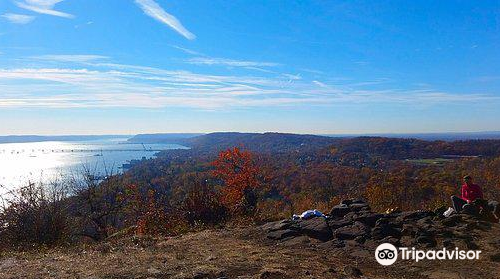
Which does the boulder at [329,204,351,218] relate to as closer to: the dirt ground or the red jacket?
the dirt ground

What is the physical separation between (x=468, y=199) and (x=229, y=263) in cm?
796

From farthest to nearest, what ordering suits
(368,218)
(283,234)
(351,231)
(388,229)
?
1. (368,218)
2. (283,234)
3. (351,231)
4. (388,229)

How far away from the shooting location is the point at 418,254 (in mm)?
7906

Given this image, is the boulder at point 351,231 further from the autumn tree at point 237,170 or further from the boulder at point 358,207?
the autumn tree at point 237,170

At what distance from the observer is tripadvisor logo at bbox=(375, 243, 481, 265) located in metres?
7.62

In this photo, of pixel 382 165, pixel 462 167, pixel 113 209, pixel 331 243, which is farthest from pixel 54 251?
pixel 382 165

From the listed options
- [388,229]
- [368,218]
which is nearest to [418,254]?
[388,229]

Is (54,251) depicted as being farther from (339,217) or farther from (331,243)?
(339,217)

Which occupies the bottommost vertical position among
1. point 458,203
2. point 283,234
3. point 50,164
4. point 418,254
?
point 50,164

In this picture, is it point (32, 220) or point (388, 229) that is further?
point (32, 220)

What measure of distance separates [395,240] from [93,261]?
21.6 feet

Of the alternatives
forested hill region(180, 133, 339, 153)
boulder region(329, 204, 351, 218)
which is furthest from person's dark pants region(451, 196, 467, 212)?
forested hill region(180, 133, 339, 153)

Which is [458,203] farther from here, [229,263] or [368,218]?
[229,263]

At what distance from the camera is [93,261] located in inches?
314
